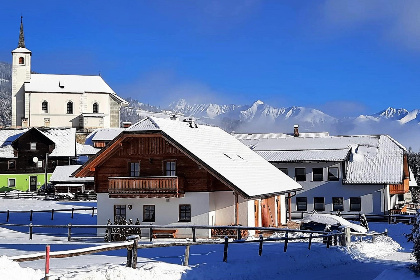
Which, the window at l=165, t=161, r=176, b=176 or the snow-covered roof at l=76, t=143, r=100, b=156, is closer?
the window at l=165, t=161, r=176, b=176

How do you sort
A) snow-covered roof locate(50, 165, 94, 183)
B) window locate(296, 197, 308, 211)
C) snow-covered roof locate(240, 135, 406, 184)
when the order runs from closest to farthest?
snow-covered roof locate(240, 135, 406, 184), window locate(296, 197, 308, 211), snow-covered roof locate(50, 165, 94, 183)

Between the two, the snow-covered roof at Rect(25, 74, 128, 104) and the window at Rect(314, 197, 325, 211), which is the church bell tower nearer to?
the snow-covered roof at Rect(25, 74, 128, 104)

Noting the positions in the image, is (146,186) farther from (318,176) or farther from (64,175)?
(64,175)

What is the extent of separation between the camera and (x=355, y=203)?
184ft

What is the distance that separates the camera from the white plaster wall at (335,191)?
2179 inches

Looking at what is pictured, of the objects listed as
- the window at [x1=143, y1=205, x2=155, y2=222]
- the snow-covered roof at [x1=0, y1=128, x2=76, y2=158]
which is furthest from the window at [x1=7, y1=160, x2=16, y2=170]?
the window at [x1=143, y1=205, x2=155, y2=222]

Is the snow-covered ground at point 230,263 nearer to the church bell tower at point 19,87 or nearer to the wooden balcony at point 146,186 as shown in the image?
the wooden balcony at point 146,186

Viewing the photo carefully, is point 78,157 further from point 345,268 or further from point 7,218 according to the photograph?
point 345,268

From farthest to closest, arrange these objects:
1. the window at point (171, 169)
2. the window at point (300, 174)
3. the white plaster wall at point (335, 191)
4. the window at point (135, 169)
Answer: the window at point (300, 174) < the white plaster wall at point (335, 191) < the window at point (135, 169) < the window at point (171, 169)

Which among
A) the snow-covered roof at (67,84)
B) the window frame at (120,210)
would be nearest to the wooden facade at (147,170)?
the window frame at (120,210)

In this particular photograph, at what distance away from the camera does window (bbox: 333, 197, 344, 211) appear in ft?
186

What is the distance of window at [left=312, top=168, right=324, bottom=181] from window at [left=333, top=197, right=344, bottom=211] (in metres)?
2.33

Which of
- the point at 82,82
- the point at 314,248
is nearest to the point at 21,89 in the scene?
the point at 82,82

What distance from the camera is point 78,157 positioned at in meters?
92.4
